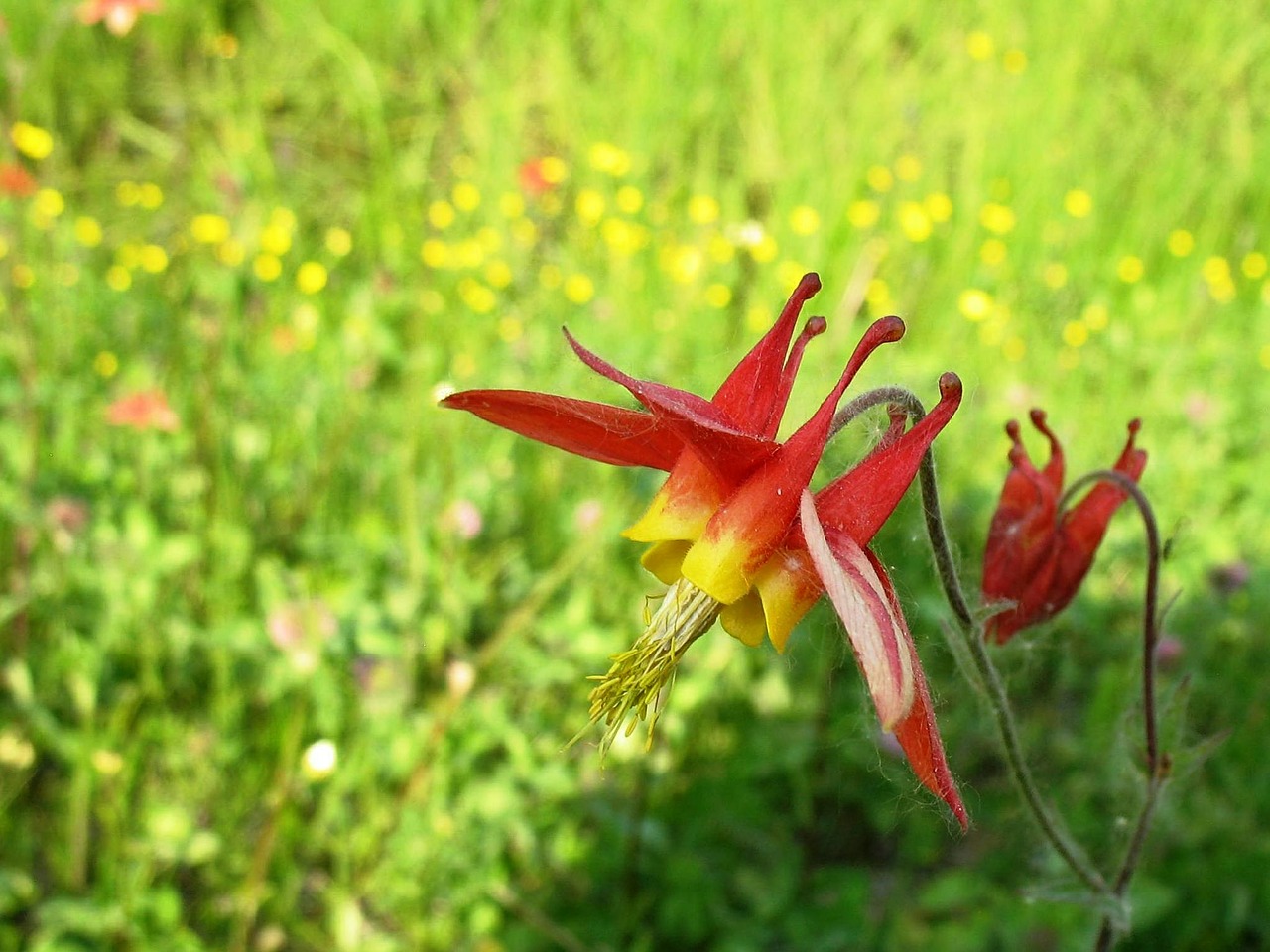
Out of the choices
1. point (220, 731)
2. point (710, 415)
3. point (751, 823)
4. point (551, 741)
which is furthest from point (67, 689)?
point (710, 415)

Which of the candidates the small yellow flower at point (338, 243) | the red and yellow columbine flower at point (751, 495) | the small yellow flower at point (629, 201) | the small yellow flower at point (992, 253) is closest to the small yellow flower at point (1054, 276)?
the small yellow flower at point (992, 253)

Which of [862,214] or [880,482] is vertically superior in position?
[862,214]

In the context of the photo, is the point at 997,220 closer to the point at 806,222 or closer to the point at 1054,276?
the point at 1054,276

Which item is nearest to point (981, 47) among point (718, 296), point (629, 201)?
point (629, 201)

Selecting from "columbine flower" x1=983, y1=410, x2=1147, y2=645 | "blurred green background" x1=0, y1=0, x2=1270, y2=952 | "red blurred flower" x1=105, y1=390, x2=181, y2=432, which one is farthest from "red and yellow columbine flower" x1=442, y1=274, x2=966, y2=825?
"red blurred flower" x1=105, y1=390, x2=181, y2=432

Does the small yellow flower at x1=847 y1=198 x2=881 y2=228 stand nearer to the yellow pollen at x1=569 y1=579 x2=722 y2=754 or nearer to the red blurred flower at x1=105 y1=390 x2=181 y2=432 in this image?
the red blurred flower at x1=105 y1=390 x2=181 y2=432

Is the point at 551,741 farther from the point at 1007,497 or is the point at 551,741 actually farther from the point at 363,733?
the point at 1007,497
